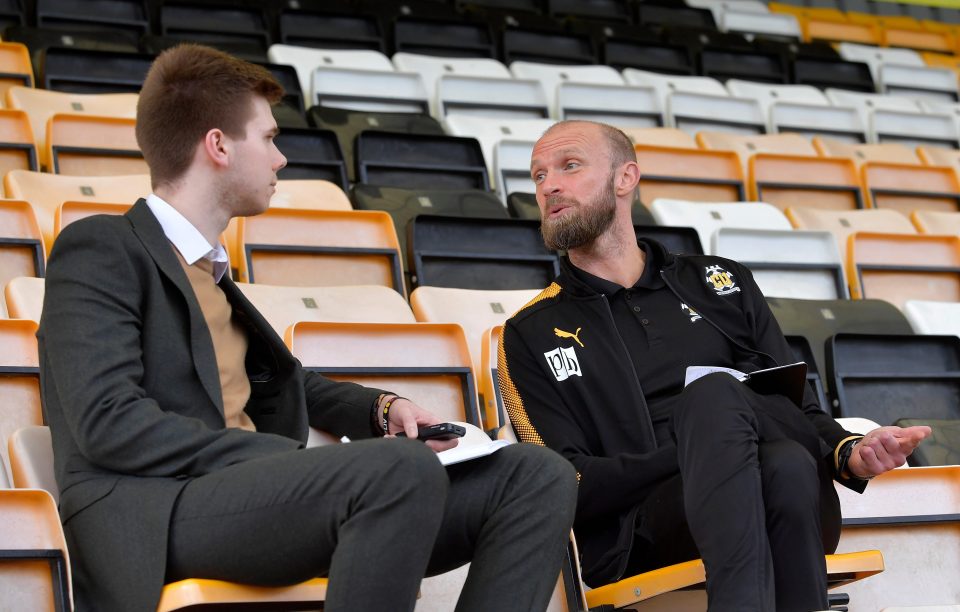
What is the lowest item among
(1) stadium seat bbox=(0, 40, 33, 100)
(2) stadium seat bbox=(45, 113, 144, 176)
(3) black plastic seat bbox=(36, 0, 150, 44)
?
(2) stadium seat bbox=(45, 113, 144, 176)

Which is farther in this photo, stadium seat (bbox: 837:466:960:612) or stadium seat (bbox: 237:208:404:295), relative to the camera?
stadium seat (bbox: 237:208:404:295)

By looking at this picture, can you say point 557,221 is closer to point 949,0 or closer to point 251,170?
point 251,170

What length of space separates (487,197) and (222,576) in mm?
2506

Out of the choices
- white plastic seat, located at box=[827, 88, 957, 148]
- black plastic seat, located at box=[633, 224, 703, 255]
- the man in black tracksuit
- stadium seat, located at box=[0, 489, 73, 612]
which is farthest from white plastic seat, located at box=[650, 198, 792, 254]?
stadium seat, located at box=[0, 489, 73, 612]

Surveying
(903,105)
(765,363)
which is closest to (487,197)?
(765,363)

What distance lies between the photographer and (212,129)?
1.72 m

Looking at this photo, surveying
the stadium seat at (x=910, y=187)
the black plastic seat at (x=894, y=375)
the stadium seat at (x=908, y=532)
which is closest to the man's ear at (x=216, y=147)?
the stadium seat at (x=908, y=532)

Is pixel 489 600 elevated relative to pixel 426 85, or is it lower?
lower

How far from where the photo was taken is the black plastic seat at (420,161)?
402 cm

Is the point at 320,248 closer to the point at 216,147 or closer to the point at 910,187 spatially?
the point at 216,147

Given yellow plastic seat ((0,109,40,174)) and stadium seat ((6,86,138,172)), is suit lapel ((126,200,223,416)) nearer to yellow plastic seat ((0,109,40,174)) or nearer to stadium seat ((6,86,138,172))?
yellow plastic seat ((0,109,40,174))

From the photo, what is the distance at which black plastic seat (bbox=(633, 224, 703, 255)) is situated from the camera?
3.54 metres

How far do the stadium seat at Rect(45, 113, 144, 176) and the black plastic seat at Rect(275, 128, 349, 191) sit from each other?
1.52 feet

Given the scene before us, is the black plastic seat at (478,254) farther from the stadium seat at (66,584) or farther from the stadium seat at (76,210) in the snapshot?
the stadium seat at (66,584)
